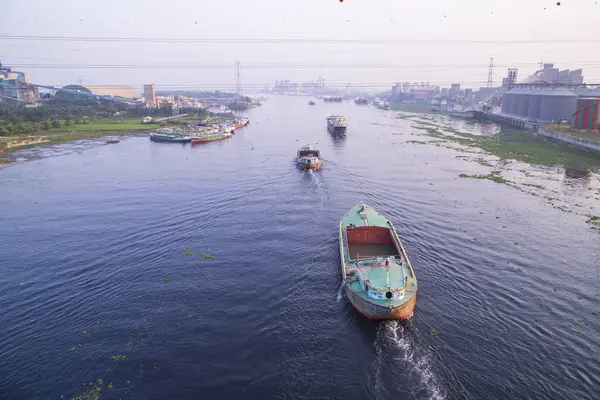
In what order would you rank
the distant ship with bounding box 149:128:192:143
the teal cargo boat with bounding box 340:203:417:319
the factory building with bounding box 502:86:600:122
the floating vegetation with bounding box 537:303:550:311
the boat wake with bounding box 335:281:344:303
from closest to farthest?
the teal cargo boat with bounding box 340:203:417:319 → the floating vegetation with bounding box 537:303:550:311 → the boat wake with bounding box 335:281:344:303 → the distant ship with bounding box 149:128:192:143 → the factory building with bounding box 502:86:600:122

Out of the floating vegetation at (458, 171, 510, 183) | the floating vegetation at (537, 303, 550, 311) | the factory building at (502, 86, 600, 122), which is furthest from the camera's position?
the factory building at (502, 86, 600, 122)

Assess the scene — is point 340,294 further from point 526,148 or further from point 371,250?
point 526,148

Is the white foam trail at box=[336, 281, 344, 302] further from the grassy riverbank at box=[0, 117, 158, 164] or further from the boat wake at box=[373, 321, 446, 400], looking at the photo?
the grassy riverbank at box=[0, 117, 158, 164]

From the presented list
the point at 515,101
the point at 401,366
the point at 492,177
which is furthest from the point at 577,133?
the point at 401,366

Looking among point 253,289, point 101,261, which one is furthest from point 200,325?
point 101,261

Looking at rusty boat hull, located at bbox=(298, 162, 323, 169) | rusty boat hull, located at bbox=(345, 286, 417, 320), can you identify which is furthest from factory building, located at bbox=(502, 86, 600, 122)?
rusty boat hull, located at bbox=(345, 286, 417, 320)
